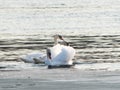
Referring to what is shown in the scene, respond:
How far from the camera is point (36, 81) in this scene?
13.9 metres

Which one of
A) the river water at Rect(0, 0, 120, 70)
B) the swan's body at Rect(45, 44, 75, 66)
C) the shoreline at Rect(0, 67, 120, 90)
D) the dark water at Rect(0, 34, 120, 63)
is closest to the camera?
the shoreline at Rect(0, 67, 120, 90)

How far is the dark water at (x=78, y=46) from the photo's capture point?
70.5 ft

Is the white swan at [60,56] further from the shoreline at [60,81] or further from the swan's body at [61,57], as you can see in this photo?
the shoreline at [60,81]

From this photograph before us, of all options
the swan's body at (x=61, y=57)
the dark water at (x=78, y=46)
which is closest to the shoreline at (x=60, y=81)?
the swan's body at (x=61, y=57)

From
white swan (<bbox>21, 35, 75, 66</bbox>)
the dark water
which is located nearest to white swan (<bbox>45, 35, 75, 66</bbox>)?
white swan (<bbox>21, 35, 75, 66</bbox>)

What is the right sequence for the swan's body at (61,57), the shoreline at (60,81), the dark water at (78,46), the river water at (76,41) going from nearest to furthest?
the shoreline at (60,81)
the swan's body at (61,57)
the river water at (76,41)
the dark water at (78,46)

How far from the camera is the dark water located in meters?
21.5

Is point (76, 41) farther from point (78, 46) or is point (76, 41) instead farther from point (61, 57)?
point (61, 57)

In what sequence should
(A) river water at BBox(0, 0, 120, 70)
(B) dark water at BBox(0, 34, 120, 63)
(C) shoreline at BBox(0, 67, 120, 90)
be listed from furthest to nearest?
(B) dark water at BBox(0, 34, 120, 63), (A) river water at BBox(0, 0, 120, 70), (C) shoreline at BBox(0, 67, 120, 90)

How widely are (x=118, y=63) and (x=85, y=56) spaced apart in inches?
96.9

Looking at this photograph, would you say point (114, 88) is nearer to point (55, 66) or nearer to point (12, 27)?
point (55, 66)

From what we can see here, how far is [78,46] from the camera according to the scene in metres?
25.7

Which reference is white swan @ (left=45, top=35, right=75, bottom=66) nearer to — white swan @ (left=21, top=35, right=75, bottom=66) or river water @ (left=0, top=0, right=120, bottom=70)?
white swan @ (left=21, top=35, right=75, bottom=66)

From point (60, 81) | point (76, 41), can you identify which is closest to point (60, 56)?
point (60, 81)
